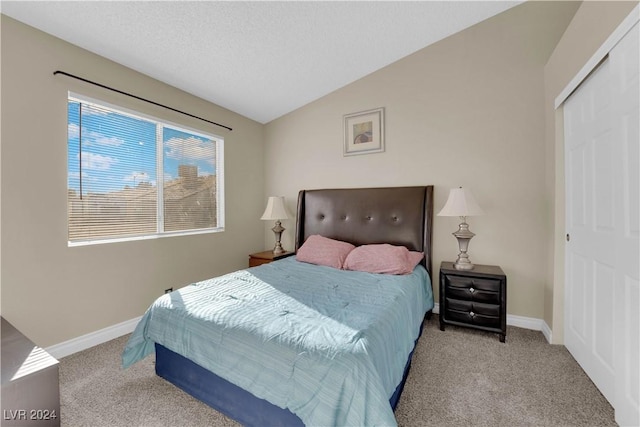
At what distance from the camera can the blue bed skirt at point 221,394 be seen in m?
1.32

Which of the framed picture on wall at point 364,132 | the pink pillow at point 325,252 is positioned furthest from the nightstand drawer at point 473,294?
the framed picture on wall at point 364,132

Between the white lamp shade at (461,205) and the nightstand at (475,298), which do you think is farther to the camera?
the white lamp shade at (461,205)

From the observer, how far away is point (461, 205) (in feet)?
8.11

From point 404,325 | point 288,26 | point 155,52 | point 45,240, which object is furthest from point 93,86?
point 404,325

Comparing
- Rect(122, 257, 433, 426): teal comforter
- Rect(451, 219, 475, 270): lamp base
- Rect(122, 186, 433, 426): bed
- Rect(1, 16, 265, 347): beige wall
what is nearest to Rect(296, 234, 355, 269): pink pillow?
Rect(122, 186, 433, 426): bed

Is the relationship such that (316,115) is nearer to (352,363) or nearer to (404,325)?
(404,325)

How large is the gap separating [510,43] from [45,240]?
4.41m

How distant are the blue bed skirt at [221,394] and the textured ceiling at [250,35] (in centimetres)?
241

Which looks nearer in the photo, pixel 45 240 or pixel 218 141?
pixel 45 240

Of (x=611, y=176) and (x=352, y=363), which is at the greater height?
(x=611, y=176)

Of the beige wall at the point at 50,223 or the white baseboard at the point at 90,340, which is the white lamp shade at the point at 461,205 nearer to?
the beige wall at the point at 50,223

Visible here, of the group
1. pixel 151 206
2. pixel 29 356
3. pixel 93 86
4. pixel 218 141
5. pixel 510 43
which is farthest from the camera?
pixel 218 141

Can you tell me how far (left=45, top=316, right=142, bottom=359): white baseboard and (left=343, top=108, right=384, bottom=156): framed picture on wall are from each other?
298cm

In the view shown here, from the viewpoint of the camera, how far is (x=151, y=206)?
2.82 meters
